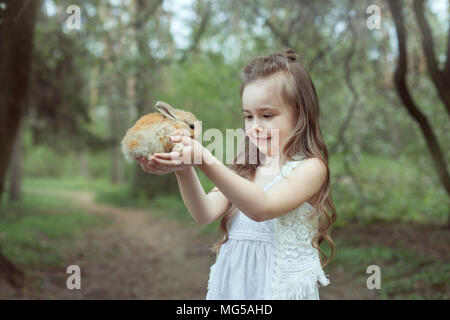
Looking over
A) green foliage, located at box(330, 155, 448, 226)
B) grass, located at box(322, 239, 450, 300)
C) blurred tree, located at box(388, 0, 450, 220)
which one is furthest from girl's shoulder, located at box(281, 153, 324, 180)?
green foliage, located at box(330, 155, 448, 226)

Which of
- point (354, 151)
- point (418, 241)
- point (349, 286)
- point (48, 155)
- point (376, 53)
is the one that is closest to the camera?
point (349, 286)

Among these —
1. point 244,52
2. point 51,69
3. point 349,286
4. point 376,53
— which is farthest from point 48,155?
point 349,286

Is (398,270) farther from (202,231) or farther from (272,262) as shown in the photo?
(202,231)

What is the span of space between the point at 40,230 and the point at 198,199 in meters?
7.17

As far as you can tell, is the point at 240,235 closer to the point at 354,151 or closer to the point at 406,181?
the point at 354,151

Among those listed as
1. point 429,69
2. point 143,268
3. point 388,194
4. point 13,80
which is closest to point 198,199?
point 13,80

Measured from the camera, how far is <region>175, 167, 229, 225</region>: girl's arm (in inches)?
65.8

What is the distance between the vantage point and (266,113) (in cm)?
171

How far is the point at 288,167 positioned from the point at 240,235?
0.38 metres

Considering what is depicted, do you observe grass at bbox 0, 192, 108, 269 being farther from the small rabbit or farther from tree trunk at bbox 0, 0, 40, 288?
the small rabbit

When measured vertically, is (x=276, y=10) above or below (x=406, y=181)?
above

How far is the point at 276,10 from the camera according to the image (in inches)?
314

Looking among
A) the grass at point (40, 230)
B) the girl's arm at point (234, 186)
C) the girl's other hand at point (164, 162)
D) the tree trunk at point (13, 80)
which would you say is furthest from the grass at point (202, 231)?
the girl's other hand at point (164, 162)

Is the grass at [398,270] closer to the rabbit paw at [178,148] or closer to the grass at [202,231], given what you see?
the grass at [202,231]
